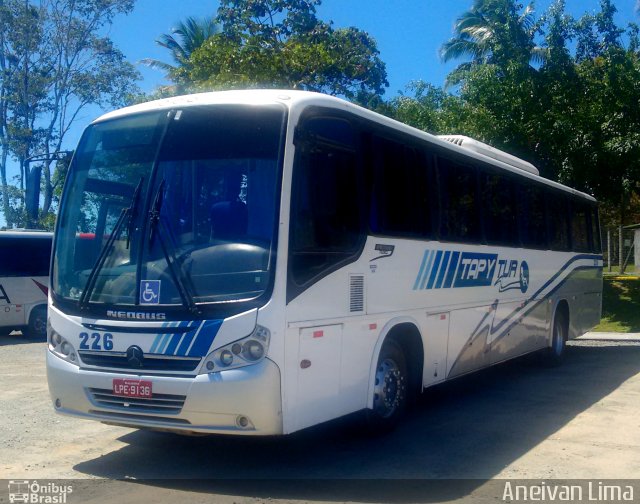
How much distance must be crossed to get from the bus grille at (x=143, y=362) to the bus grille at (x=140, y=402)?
9.0 inches

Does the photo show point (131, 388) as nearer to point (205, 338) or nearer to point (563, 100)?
point (205, 338)

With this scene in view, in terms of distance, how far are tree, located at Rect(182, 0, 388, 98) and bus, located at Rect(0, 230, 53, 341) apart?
6283 mm

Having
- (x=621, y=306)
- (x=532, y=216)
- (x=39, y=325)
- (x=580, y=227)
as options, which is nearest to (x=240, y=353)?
(x=532, y=216)

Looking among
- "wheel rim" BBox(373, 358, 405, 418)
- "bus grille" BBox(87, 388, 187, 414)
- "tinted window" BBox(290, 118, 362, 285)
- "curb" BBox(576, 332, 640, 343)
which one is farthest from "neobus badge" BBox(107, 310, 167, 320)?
"curb" BBox(576, 332, 640, 343)

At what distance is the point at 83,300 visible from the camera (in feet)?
23.5

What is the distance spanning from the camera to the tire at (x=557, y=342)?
14.2 m

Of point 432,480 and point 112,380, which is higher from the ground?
point 112,380

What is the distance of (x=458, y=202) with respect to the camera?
10250mm

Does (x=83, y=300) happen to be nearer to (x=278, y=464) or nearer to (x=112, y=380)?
(x=112, y=380)

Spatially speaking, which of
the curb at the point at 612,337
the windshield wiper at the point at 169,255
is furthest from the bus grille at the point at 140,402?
the curb at the point at 612,337

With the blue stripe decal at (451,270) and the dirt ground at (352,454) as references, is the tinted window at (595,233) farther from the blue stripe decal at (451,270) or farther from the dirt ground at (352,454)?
the blue stripe decal at (451,270)

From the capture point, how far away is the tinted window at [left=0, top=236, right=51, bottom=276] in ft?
65.2

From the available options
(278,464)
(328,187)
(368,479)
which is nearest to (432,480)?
(368,479)

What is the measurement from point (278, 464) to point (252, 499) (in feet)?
3.62
